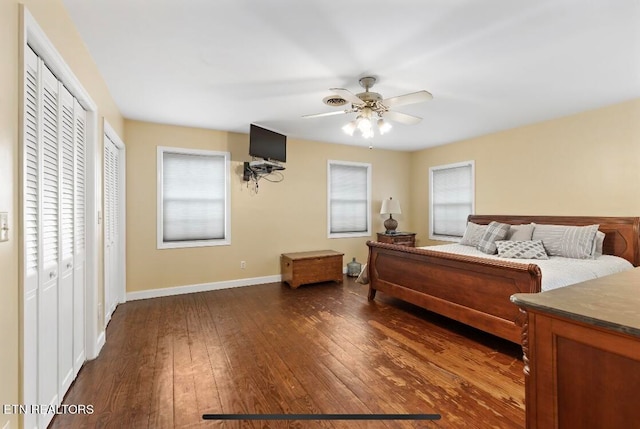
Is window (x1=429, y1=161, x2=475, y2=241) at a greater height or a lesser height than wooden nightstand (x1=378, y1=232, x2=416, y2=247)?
greater

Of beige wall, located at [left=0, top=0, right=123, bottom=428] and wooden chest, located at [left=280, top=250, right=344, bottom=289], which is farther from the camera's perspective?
wooden chest, located at [left=280, top=250, right=344, bottom=289]

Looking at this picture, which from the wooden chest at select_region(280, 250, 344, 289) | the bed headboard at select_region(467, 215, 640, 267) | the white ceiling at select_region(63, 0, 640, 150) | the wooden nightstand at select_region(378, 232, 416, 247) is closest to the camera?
the white ceiling at select_region(63, 0, 640, 150)

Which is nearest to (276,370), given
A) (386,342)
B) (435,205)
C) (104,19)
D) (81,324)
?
(386,342)

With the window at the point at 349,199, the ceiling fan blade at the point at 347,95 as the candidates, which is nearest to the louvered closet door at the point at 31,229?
the ceiling fan blade at the point at 347,95

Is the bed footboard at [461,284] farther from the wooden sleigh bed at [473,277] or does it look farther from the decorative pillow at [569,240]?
the decorative pillow at [569,240]

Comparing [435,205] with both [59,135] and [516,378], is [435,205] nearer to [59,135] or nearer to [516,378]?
[516,378]

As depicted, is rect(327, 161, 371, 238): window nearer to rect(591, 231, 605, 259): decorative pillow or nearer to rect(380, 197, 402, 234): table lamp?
rect(380, 197, 402, 234): table lamp

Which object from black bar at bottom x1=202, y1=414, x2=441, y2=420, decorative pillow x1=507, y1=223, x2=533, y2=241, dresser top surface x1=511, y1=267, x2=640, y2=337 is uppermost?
decorative pillow x1=507, y1=223, x2=533, y2=241

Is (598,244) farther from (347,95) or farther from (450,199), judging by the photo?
(347,95)

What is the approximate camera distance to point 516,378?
7.22 ft

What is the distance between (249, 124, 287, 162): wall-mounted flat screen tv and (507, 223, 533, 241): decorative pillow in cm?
347

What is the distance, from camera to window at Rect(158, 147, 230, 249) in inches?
173

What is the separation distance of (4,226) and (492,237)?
4.60 m

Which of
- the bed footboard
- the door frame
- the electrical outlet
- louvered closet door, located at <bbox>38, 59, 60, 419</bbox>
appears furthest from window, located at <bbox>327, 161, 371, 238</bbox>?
the electrical outlet
